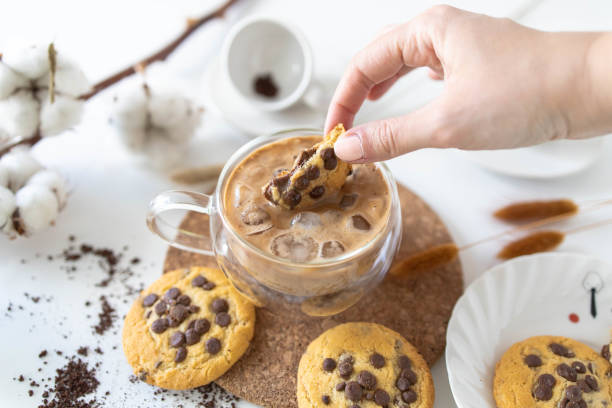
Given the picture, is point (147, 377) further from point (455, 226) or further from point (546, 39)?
point (546, 39)

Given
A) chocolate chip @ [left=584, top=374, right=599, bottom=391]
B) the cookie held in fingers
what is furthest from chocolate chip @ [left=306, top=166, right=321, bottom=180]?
chocolate chip @ [left=584, top=374, right=599, bottom=391]

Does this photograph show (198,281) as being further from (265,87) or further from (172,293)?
(265,87)

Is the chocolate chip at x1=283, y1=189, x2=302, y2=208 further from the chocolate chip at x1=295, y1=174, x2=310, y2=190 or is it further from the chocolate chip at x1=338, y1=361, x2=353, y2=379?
the chocolate chip at x1=338, y1=361, x2=353, y2=379

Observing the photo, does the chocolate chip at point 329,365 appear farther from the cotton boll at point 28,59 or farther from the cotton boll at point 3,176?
the cotton boll at point 28,59

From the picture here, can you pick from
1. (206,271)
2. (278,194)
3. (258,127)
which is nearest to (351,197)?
(278,194)

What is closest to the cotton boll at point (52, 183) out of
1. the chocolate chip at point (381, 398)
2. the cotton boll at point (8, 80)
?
the cotton boll at point (8, 80)

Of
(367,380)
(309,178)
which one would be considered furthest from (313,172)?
(367,380)
